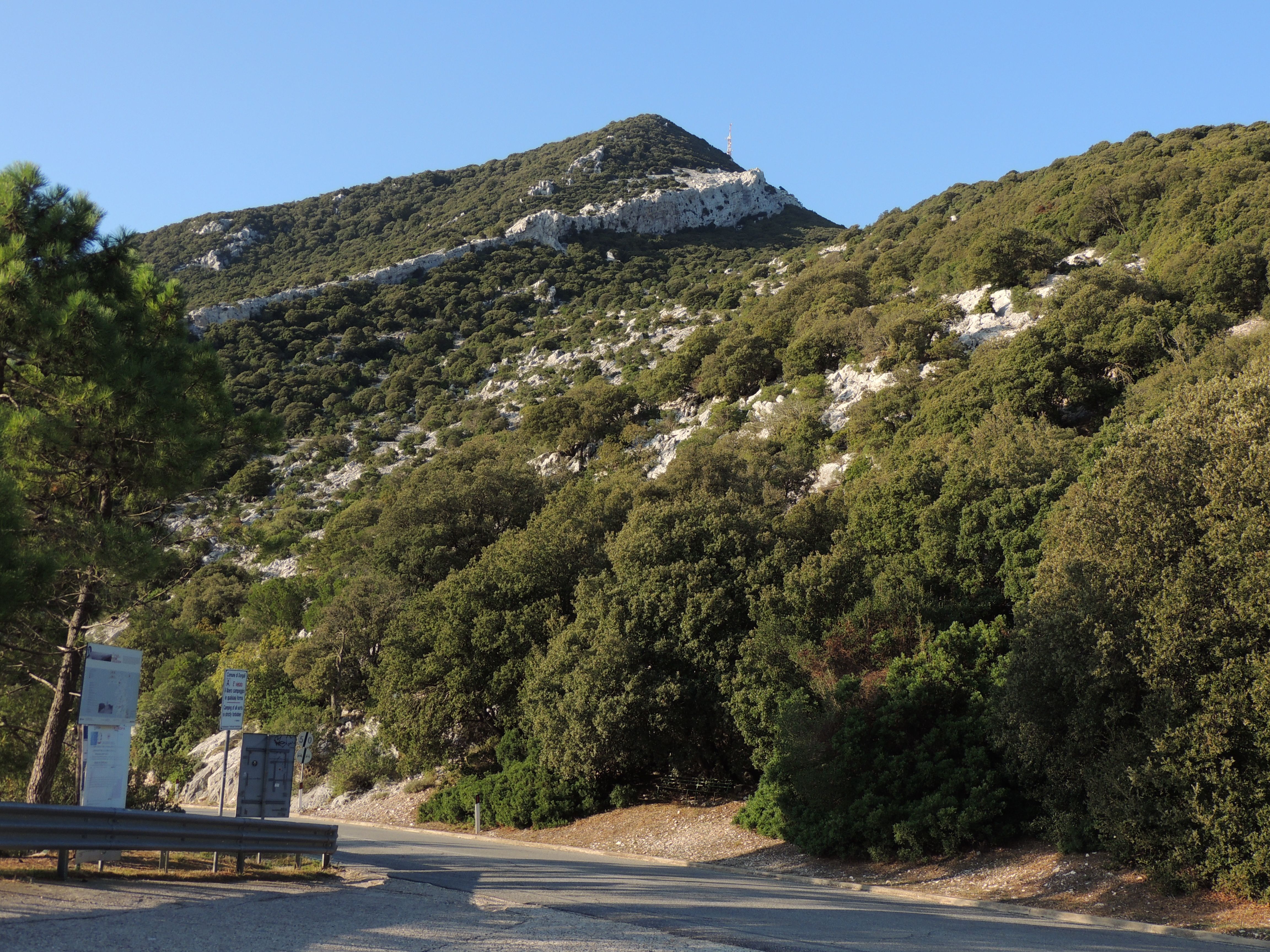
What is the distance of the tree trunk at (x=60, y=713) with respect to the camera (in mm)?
12656

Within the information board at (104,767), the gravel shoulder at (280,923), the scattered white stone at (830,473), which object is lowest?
the gravel shoulder at (280,923)

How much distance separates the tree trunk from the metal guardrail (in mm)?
3051

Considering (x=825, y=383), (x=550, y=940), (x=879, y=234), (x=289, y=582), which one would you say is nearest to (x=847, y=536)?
(x=550, y=940)

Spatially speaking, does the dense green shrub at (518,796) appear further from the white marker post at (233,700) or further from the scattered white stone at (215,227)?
the scattered white stone at (215,227)

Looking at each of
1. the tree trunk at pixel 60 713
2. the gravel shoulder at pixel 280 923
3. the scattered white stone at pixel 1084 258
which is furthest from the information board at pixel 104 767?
the scattered white stone at pixel 1084 258

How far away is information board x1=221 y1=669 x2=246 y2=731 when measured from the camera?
41.5ft

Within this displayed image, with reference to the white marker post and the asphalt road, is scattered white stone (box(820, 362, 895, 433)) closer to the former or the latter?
A: the asphalt road

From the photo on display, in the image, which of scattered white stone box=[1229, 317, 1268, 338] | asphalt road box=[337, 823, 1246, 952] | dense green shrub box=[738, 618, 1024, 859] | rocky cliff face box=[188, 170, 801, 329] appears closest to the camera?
asphalt road box=[337, 823, 1246, 952]

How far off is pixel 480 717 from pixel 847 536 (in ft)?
46.5

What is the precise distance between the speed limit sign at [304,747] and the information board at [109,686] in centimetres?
2204

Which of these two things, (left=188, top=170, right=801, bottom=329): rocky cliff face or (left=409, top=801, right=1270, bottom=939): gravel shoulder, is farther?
(left=188, top=170, right=801, bottom=329): rocky cliff face

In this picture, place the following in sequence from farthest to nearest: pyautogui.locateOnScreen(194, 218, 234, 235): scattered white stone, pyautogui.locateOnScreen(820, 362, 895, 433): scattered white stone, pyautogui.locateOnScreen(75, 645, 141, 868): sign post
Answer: pyautogui.locateOnScreen(194, 218, 234, 235): scattered white stone
pyautogui.locateOnScreen(820, 362, 895, 433): scattered white stone
pyautogui.locateOnScreen(75, 645, 141, 868): sign post

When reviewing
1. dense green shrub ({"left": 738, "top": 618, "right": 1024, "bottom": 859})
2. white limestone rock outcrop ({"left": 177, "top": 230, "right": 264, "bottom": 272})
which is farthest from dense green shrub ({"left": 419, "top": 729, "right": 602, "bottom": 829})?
white limestone rock outcrop ({"left": 177, "top": 230, "right": 264, "bottom": 272})

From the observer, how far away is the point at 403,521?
141 feet
